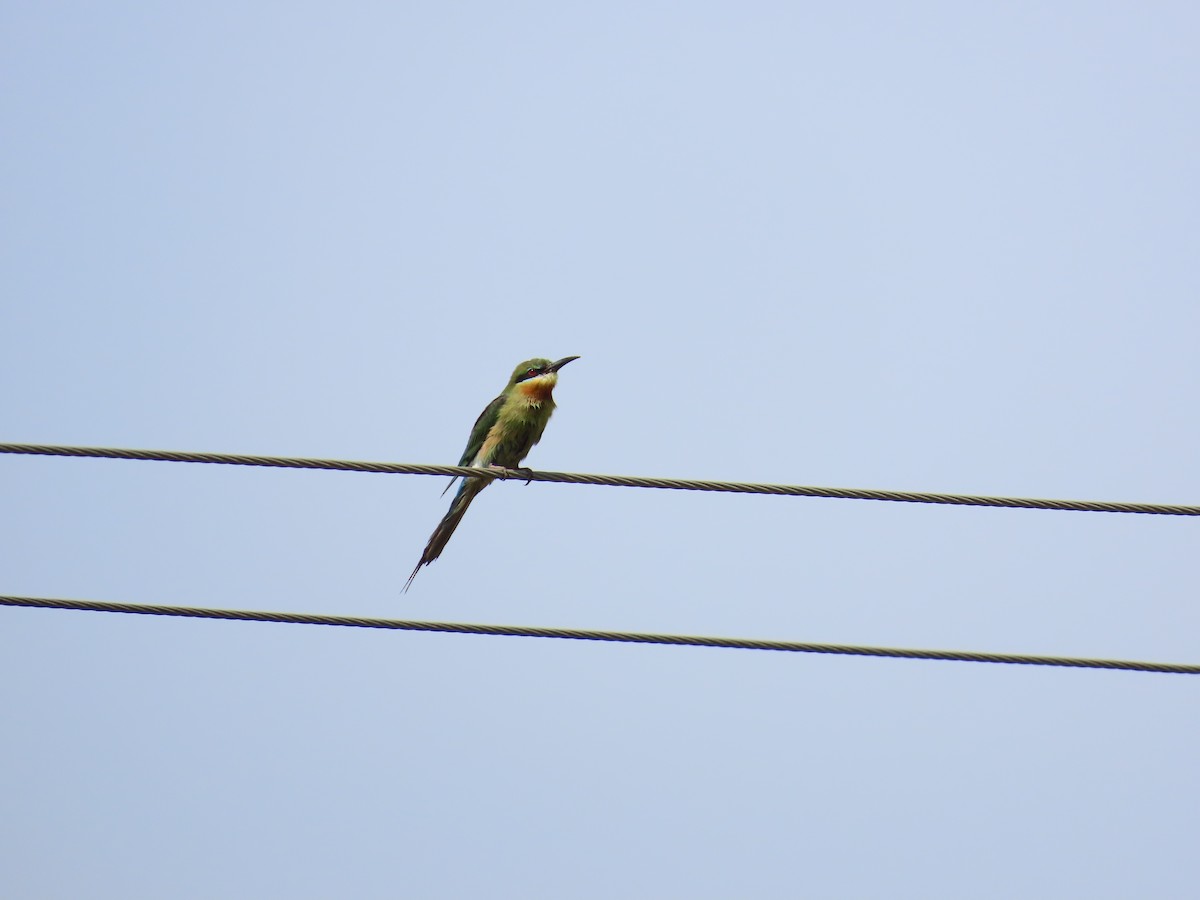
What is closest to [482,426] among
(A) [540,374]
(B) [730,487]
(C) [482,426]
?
(C) [482,426]

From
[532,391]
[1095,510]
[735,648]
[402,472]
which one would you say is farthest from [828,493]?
[532,391]

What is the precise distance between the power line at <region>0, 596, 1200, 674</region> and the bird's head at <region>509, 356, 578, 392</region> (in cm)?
384

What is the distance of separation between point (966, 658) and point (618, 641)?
1138 millimetres

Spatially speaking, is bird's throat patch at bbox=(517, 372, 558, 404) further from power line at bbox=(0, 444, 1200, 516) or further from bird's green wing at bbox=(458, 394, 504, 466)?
power line at bbox=(0, 444, 1200, 516)

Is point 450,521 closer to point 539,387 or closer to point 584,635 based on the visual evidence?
point 539,387

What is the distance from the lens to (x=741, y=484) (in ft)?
14.9

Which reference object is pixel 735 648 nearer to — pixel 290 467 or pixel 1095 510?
pixel 1095 510

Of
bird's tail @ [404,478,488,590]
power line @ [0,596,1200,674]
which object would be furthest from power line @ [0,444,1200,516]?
bird's tail @ [404,478,488,590]

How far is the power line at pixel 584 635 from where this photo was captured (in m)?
4.33

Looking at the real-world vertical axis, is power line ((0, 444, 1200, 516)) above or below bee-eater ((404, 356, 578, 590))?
above

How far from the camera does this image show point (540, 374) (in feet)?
27.2

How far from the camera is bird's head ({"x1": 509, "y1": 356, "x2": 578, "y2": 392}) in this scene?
8219 mm

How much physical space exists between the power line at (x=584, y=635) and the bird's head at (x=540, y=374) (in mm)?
3842

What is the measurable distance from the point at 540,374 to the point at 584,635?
4.11 meters
